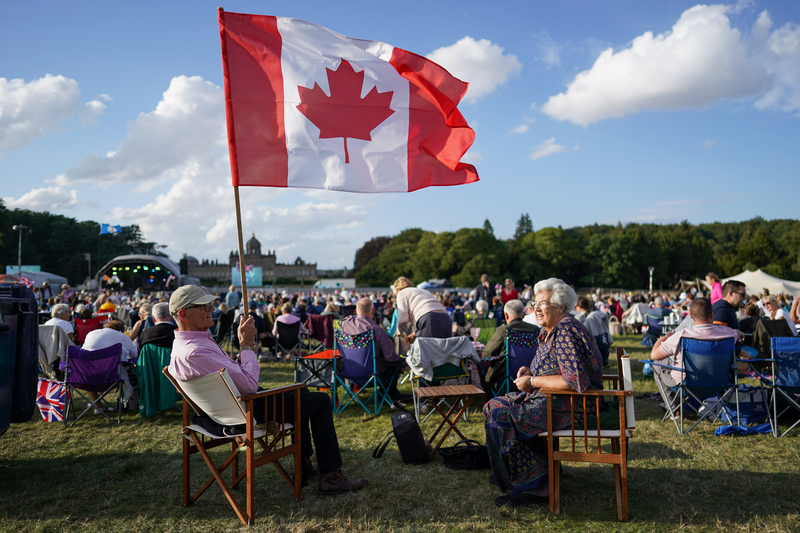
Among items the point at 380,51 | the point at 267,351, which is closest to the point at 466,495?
the point at 380,51

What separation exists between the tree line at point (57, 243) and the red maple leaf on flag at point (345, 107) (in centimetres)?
6684

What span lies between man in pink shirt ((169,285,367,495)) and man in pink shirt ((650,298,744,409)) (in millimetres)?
3240

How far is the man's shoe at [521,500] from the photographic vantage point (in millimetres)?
3178

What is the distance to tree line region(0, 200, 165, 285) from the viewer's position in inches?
2422

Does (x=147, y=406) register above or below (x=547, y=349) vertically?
below

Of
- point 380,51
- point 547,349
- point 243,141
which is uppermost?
point 380,51

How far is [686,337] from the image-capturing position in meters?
4.68

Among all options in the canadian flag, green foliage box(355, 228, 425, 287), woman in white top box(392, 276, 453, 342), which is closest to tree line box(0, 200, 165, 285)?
green foliage box(355, 228, 425, 287)

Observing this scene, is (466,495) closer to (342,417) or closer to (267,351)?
(342,417)

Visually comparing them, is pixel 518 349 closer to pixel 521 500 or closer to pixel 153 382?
pixel 521 500

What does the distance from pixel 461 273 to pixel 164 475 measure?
59153 millimetres

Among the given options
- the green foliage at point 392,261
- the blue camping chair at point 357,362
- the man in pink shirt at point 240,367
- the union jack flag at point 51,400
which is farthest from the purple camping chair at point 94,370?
the green foliage at point 392,261

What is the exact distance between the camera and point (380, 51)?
14.9 feet

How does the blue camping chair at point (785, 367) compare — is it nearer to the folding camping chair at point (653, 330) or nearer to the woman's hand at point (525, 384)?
the woman's hand at point (525, 384)
